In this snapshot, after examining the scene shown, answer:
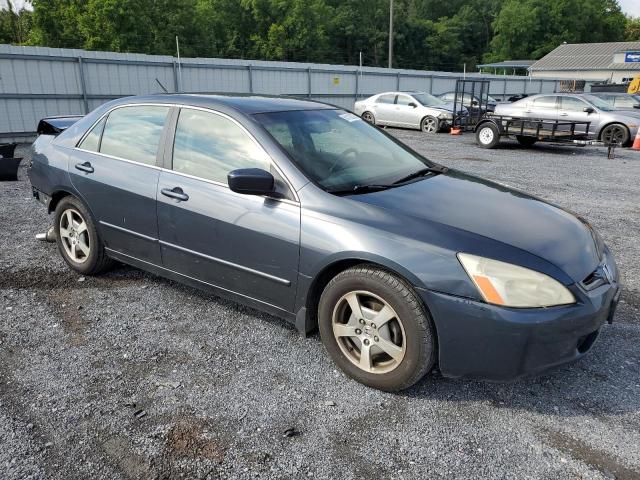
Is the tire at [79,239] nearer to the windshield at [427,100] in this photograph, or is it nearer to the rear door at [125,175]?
the rear door at [125,175]

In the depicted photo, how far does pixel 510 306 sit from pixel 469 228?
1.60 feet

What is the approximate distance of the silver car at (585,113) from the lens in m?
14.6

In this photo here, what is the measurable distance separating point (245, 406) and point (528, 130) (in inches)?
508

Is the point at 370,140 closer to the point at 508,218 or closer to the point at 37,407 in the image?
the point at 508,218

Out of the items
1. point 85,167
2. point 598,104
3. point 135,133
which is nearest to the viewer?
point 135,133

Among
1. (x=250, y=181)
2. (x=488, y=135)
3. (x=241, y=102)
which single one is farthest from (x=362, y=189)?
(x=488, y=135)

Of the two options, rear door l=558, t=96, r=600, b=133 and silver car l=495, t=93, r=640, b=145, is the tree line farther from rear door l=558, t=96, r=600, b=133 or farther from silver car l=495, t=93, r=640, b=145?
rear door l=558, t=96, r=600, b=133

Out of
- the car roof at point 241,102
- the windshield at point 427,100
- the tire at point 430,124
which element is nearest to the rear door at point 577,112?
the tire at point 430,124

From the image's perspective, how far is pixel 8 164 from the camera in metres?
8.45

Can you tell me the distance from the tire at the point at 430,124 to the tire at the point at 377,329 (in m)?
16.2

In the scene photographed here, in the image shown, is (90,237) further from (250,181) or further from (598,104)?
(598,104)

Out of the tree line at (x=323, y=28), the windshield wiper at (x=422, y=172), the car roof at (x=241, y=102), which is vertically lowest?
the windshield wiper at (x=422, y=172)

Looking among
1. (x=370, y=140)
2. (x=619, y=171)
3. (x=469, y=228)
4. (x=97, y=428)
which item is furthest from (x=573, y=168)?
(x=97, y=428)

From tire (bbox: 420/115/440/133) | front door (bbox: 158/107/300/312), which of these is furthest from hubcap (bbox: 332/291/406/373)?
tire (bbox: 420/115/440/133)
